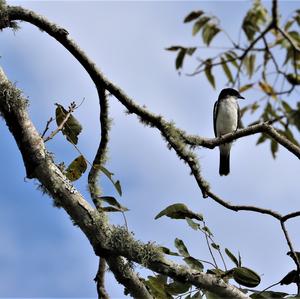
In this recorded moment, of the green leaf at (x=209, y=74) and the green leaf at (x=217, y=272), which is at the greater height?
the green leaf at (x=209, y=74)

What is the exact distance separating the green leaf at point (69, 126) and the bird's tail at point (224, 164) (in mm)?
6563

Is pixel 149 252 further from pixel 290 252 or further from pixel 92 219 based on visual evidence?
pixel 290 252

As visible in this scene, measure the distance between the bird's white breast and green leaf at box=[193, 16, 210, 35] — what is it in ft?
15.7

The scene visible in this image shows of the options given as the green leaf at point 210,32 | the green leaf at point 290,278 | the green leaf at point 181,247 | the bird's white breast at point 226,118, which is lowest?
the green leaf at point 290,278

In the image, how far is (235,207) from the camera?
133 inches

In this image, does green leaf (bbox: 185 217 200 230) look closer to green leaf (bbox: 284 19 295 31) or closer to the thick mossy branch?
the thick mossy branch

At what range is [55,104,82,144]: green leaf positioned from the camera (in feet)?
11.3

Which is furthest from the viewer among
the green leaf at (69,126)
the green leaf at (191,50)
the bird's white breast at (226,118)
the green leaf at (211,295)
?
the bird's white breast at (226,118)

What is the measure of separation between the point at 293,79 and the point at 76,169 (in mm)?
1782

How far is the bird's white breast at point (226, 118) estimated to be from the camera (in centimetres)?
945

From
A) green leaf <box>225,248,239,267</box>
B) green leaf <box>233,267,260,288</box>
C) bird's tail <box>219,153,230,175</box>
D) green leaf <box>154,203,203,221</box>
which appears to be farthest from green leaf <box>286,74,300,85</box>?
bird's tail <box>219,153,230,175</box>

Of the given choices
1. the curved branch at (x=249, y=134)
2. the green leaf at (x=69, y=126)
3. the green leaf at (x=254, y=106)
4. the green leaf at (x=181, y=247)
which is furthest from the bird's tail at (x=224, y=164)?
the green leaf at (x=181, y=247)

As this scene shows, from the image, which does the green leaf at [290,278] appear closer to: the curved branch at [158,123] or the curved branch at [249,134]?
the curved branch at [158,123]

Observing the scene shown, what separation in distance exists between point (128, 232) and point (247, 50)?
6.24 feet
